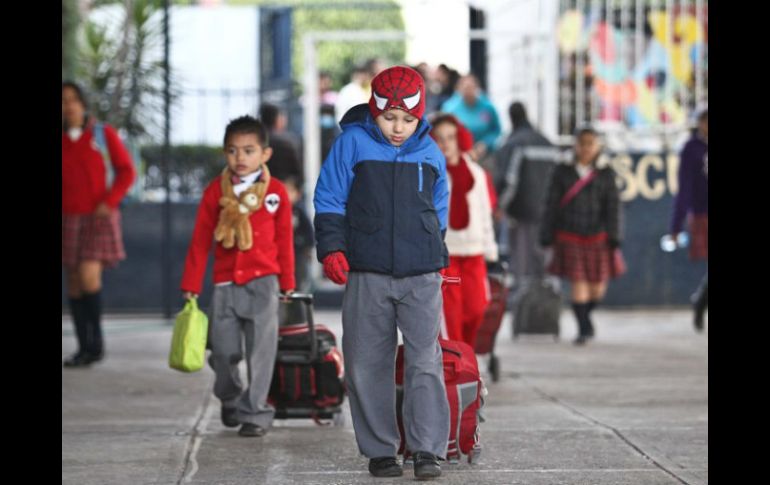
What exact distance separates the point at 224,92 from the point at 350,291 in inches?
345

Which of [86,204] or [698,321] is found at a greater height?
[86,204]

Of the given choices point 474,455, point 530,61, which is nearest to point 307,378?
point 474,455

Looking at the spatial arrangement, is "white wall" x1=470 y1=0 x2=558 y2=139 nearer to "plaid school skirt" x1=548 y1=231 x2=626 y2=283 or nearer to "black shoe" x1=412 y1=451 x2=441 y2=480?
"plaid school skirt" x1=548 y1=231 x2=626 y2=283

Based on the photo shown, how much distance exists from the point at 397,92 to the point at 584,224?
21.2 ft

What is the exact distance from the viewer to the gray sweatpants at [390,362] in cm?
652

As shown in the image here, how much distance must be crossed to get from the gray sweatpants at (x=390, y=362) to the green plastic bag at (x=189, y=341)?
1018 mm

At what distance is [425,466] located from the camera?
253 inches

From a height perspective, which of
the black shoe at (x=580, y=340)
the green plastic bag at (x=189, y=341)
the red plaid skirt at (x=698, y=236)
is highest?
the red plaid skirt at (x=698, y=236)

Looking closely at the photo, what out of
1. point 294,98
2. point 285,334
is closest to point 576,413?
point 285,334

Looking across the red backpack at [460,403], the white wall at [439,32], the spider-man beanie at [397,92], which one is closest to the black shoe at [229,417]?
the red backpack at [460,403]

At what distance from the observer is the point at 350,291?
6.60 m

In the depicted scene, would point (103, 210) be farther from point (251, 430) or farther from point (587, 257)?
point (587, 257)

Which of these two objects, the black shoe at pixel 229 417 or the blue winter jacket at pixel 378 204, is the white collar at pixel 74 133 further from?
the blue winter jacket at pixel 378 204
